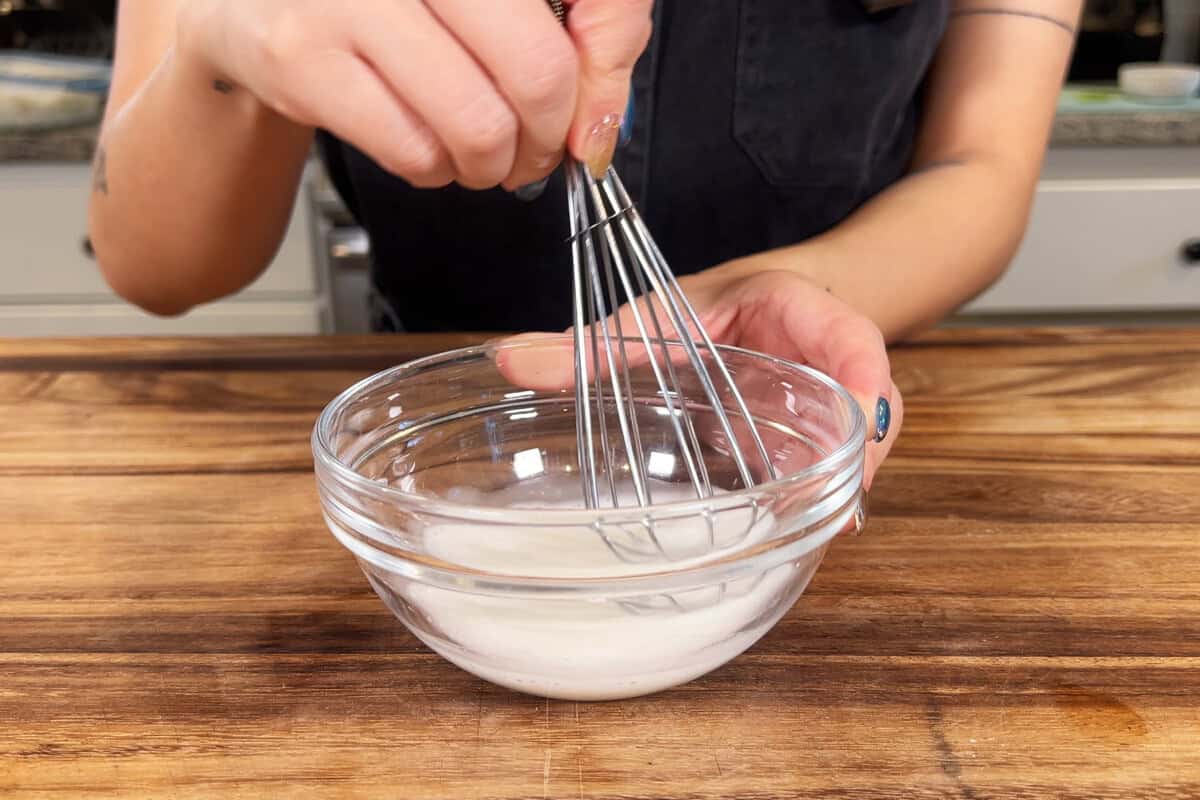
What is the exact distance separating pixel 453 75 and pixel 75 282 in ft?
3.98

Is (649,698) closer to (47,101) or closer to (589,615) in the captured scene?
(589,615)

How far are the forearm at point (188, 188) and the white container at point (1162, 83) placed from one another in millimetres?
1126

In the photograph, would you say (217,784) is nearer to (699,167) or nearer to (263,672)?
(263,672)

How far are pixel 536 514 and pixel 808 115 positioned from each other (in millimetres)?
564

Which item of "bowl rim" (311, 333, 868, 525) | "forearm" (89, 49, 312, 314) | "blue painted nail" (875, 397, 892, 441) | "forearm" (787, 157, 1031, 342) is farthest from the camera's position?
"forearm" (787, 157, 1031, 342)

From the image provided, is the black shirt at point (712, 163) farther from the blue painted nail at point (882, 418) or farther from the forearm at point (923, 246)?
the blue painted nail at point (882, 418)

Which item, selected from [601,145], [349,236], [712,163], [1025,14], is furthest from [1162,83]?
[601,145]

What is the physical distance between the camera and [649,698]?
0.33m

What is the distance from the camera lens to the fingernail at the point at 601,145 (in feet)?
1.14

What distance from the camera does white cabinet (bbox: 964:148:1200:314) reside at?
4.33ft

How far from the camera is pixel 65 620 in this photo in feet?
1.25

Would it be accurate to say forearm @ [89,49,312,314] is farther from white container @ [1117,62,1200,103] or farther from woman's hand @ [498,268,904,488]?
white container @ [1117,62,1200,103]

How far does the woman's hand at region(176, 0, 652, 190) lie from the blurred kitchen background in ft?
3.09

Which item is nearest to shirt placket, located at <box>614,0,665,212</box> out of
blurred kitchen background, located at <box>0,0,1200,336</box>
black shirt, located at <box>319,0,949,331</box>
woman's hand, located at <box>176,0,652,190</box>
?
black shirt, located at <box>319,0,949,331</box>
